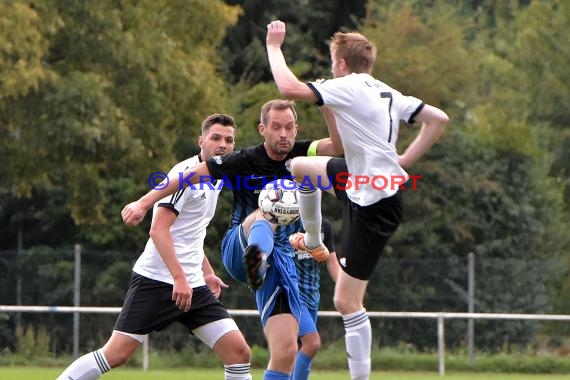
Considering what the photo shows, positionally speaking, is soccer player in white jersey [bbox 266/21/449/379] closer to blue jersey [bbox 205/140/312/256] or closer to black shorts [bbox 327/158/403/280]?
black shorts [bbox 327/158/403/280]

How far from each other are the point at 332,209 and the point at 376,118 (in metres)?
16.3

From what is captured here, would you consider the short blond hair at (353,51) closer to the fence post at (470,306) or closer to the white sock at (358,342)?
the white sock at (358,342)

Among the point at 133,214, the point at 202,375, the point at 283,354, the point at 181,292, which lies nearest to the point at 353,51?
the point at 133,214

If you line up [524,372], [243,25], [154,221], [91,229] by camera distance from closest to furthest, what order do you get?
[154,221] < [524,372] < [91,229] < [243,25]

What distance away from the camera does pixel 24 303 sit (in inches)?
770

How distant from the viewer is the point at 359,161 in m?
7.57

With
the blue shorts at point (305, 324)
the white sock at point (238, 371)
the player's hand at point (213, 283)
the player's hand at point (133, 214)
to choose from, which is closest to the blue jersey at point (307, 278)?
the blue shorts at point (305, 324)

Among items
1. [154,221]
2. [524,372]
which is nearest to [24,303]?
[524,372]

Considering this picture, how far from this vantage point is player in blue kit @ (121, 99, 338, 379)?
8016mm

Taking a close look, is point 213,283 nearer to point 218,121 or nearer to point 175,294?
point 175,294

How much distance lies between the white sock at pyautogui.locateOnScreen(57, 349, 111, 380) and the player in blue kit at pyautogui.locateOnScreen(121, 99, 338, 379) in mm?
1050

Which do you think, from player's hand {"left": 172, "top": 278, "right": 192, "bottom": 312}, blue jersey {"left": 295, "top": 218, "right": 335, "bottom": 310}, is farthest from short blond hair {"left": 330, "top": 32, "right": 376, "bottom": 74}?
blue jersey {"left": 295, "top": 218, "right": 335, "bottom": 310}

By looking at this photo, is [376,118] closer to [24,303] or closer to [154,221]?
[154,221]

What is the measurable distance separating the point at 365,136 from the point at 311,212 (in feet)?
2.48
